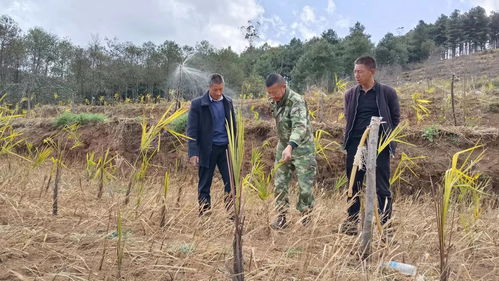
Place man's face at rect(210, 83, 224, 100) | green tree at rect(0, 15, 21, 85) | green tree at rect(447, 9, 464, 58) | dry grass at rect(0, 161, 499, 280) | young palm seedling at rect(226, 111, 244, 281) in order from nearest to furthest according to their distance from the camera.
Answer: young palm seedling at rect(226, 111, 244, 281), dry grass at rect(0, 161, 499, 280), man's face at rect(210, 83, 224, 100), green tree at rect(0, 15, 21, 85), green tree at rect(447, 9, 464, 58)

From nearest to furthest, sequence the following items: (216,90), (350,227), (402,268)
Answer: (402,268) → (350,227) → (216,90)

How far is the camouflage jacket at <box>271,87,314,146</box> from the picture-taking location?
311 centimetres

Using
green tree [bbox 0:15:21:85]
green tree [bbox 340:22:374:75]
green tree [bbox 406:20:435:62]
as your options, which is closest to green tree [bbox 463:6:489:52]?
green tree [bbox 406:20:435:62]

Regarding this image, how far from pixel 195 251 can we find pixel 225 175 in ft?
4.43

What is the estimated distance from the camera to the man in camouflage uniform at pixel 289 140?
314 cm

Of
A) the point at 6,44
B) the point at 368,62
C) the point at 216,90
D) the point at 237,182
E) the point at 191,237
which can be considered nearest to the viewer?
the point at 237,182

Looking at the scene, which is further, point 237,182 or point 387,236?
point 387,236

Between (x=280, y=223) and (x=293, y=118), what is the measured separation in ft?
2.77

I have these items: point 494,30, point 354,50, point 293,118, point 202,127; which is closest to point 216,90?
point 202,127

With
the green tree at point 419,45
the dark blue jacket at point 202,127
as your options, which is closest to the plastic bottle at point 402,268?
the dark blue jacket at point 202,127

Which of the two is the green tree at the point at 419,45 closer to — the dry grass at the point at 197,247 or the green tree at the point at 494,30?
the green tree at the point at 494,30

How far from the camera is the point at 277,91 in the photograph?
3162 millimetres

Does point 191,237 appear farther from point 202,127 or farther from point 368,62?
point 368,62

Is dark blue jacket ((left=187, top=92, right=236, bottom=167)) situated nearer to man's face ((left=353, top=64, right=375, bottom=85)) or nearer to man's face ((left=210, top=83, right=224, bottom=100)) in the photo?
man's face ((left=210, top=83, right=224, bottom=100))
